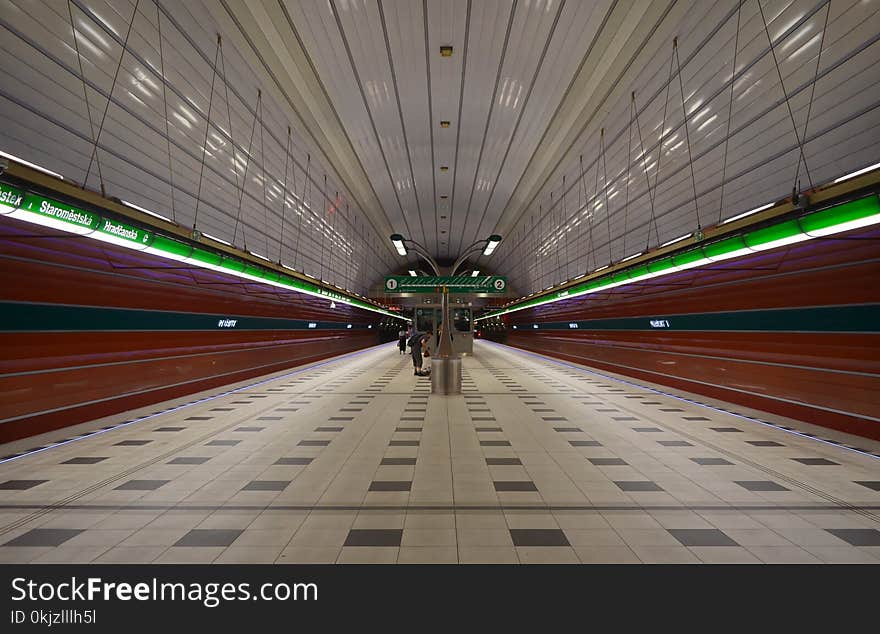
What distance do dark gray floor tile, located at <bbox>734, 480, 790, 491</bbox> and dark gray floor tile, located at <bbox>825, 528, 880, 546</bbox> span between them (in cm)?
82

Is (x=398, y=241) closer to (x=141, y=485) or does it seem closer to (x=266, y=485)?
(x=266, y=485)

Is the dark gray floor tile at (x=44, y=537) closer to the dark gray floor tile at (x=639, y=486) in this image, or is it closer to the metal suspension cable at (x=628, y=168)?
the dark gray floor tile at (x=639, y=486)

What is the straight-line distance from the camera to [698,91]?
7.04 m

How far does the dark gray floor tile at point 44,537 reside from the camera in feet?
9.70

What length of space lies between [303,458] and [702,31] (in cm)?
833

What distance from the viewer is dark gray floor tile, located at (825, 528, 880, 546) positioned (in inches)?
117

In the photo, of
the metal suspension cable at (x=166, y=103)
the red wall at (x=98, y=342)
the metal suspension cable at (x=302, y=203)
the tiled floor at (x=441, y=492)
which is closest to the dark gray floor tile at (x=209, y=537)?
the tiled floor at (x=441, y=492)

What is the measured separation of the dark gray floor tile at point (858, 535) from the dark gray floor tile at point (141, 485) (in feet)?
18.7

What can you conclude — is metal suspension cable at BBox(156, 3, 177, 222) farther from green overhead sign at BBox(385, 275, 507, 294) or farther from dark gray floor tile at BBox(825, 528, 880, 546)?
green overhead sign at BBox(385, 275, 507, 294)

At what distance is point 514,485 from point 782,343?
561 centimetres

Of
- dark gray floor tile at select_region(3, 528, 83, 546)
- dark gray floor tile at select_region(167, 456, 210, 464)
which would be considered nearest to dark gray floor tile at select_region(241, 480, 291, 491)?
dark gray floor tile at select_region(167, 456, 210, 464)

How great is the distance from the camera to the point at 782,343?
6.79 m

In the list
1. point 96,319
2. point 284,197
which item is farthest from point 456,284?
point 96,319
